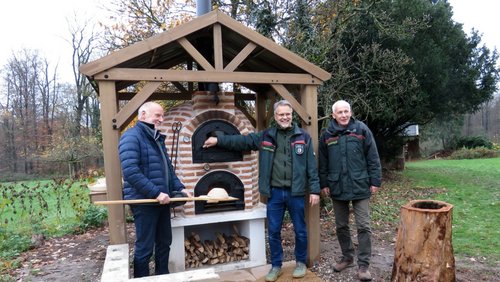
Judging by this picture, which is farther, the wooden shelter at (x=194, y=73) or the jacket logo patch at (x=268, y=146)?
the jacket logo patch at (x=268, y=146)

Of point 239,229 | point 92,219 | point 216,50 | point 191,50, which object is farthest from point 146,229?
point 92,219

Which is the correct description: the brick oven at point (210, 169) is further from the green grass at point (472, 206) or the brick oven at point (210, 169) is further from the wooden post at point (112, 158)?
the green grass at point (472, 206)

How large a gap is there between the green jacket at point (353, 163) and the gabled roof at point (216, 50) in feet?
2.75

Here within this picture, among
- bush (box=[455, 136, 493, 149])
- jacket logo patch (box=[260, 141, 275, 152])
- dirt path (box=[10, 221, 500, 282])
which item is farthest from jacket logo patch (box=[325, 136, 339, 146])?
bush (box=[455, 136, 493, 149])

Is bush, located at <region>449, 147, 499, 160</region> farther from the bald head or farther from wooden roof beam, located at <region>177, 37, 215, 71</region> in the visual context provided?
the bald head

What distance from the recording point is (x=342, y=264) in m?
3.74

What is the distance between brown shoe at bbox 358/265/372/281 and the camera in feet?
11.2

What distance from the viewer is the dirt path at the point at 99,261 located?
365 centimetres

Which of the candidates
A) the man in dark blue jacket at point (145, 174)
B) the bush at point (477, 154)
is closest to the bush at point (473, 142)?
the bush at point (477, 154)

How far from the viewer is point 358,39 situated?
906 cm

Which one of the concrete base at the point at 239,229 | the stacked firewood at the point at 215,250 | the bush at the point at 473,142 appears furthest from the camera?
the bush at the point at 473,142

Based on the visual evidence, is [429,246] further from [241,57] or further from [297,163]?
[241,57]

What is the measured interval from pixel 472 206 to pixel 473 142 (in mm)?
19780

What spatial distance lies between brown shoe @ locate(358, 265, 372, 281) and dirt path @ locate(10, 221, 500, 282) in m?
0.09
